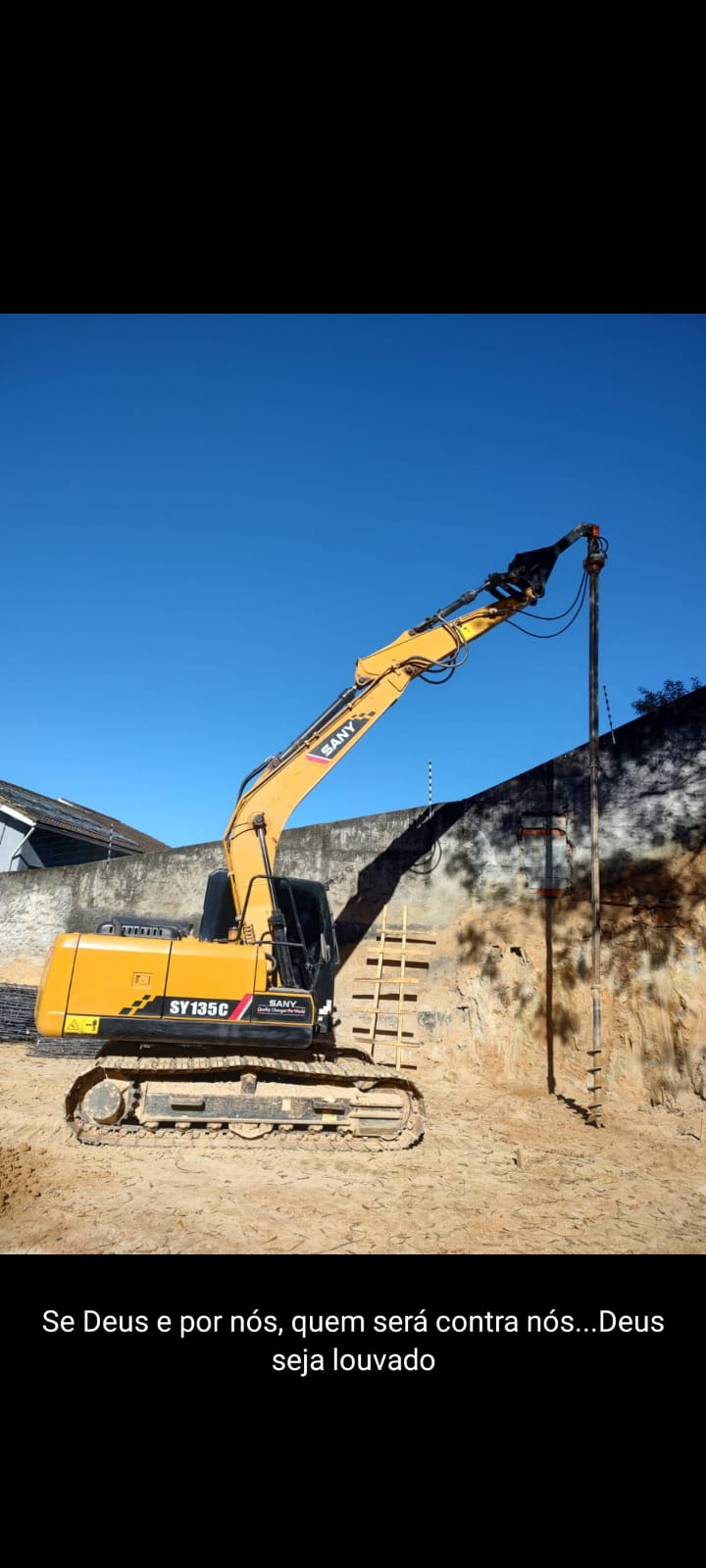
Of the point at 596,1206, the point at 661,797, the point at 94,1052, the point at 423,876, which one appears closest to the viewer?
the point at 596,1206

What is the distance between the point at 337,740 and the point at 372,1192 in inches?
198

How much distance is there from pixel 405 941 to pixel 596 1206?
594 centimetres

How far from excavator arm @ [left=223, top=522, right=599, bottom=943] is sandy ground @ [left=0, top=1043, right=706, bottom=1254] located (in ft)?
7.56

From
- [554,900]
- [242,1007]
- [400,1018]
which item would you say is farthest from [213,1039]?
[554,900]

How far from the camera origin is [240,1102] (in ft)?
21.0

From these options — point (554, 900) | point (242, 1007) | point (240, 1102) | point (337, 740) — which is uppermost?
point (337, 740)

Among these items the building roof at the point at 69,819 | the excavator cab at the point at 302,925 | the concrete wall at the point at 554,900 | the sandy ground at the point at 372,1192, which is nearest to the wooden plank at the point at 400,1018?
the concrete wall at the point at 554,900

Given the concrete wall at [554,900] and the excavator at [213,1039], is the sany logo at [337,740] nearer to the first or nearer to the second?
the excavator at [213,1039]

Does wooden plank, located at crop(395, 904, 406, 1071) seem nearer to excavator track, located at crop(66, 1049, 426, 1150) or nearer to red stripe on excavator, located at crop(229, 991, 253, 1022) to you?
excavator track, located at crop(66, 1049, 426, 1150)

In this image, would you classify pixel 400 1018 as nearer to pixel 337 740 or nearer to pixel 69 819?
pixel 337 740

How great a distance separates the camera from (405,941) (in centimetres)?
1096

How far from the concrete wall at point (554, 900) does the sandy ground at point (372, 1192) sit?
3.99 feet
